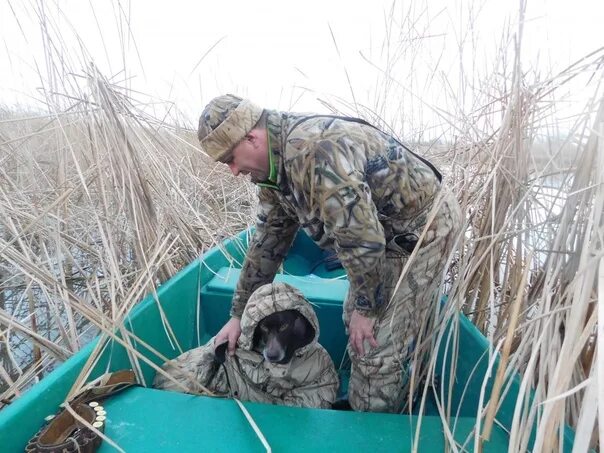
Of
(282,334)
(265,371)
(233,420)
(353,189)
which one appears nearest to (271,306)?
(282,334)

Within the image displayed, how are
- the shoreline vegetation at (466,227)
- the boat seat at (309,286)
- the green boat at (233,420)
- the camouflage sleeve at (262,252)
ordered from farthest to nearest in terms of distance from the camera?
the boat seat at (309,286) → the camouflage sleeve at (262,252) → the green boat at (233,420) → the shoreline vegetation at (466,227)

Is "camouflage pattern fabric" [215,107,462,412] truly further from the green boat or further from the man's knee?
the green boat

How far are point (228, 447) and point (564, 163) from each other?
3.57 ft

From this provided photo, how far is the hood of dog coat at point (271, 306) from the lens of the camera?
175 cm

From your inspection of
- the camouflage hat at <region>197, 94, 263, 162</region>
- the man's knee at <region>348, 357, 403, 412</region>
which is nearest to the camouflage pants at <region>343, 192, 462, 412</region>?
the man's knee at <region>348, 357, 403, 412</region>

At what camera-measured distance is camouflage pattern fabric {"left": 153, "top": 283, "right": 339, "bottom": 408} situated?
1.77 metres

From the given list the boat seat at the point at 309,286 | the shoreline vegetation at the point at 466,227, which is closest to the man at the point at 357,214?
the shoreline vegetation at the point at 466,227

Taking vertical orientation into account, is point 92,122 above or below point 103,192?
above

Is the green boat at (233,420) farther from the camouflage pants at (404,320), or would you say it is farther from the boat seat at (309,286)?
the boat seat at (309,286)

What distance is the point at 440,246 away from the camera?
1.77 meters

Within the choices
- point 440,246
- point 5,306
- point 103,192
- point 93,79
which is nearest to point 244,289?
point 103,192

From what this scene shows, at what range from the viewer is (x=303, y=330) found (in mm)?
1819

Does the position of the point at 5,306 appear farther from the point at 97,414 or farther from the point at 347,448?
the point at 347,448

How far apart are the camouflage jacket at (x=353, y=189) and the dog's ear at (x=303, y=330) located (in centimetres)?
21
